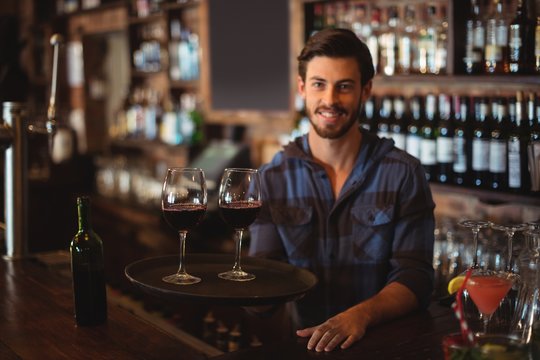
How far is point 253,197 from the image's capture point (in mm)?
1824

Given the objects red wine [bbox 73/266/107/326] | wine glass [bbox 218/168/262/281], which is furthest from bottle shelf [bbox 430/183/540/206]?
red wine [bbox 73/266/107/326]

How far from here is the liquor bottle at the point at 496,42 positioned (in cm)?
283

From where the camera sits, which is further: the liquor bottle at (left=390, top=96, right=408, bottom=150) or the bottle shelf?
the liquor bottle at (left=390, top=96, right=408, bottom=150)

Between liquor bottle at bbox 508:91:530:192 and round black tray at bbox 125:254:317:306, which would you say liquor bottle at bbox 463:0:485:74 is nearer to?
liquor bottle at bbox 508:91:530:192

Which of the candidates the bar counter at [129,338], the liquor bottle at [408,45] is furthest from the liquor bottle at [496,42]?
the bar counter at [129,338]

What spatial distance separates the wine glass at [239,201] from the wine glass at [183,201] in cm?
6

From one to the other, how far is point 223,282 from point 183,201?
212mm

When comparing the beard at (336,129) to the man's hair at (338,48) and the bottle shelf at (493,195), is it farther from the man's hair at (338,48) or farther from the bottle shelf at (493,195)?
the bottle shelf at (493,195)

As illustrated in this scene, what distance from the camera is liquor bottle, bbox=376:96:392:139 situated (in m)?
3.47

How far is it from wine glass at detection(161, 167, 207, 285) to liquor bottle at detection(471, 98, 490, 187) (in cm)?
146

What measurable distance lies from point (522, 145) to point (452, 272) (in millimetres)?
525

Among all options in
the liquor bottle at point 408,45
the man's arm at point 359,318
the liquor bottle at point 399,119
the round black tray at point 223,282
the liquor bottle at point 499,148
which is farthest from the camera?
the liquor bottle at point 399,119

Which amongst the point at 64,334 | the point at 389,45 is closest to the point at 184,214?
the point at 64,334

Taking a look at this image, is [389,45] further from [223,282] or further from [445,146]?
[223,282]
